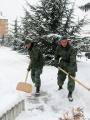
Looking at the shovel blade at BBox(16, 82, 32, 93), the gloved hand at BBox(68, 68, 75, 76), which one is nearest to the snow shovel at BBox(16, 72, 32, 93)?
the shovel blade at BBox(16, 82, 32, 93)

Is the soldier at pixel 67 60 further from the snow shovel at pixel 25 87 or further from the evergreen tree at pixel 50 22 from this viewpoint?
the evergreen tree at pixel 50 22

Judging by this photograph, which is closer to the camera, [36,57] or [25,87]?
[25,87]

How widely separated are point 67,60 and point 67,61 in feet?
0.10

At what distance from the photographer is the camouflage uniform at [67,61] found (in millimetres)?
11430

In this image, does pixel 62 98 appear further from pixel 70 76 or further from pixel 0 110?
pixel 0 110

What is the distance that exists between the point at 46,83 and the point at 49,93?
1.14 meters

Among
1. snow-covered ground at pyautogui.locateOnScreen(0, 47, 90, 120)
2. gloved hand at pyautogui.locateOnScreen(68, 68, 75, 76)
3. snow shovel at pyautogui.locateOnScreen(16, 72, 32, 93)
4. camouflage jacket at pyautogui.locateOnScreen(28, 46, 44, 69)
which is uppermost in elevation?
camouflage jacket at pyautogui.locateOnScreen(28, 46, 44, 69)

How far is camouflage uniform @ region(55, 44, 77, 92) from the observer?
37.5ft

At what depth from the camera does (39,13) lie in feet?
59.5

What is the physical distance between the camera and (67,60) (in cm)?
1181

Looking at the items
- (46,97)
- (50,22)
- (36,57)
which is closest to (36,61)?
(36,57)

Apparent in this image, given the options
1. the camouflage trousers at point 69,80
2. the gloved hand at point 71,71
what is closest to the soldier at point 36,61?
the camouflage trousers at point 69,80

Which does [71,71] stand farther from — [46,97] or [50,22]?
[50,22]

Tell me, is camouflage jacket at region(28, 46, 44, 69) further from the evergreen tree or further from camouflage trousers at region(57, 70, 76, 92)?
the evergreen tree
